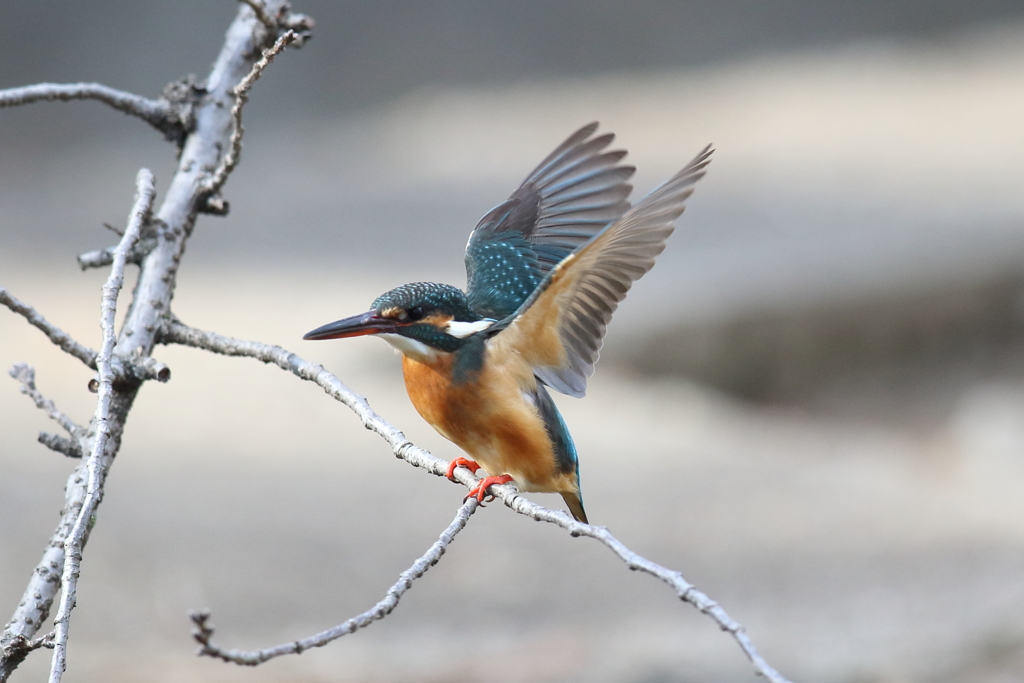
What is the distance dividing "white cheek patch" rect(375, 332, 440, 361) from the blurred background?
7.14ft

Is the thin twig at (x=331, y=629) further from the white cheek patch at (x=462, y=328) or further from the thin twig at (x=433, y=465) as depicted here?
the white cheek patch at (x=462, y=328)

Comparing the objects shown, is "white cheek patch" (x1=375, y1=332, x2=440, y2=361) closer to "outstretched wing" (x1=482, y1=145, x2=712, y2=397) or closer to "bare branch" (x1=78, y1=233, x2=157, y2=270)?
"outstretched wing" (x1=482, y1=145, x2=712, y2=397)

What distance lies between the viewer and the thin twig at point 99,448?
103 centimetres

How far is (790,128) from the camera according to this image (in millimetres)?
9430

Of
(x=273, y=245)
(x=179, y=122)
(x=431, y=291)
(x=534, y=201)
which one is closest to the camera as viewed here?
(x=431, y=291)

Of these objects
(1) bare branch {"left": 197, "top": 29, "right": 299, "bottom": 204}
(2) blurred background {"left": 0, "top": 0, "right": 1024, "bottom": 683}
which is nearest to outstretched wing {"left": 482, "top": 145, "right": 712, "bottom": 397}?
(1) bare branch {"left": 197, "top": 29, "right": 299, "bottom": 204}

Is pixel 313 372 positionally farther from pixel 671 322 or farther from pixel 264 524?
pixel 671 322

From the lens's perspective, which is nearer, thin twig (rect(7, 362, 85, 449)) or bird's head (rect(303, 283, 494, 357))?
thin twig (rect(7, 362, 85, 449))

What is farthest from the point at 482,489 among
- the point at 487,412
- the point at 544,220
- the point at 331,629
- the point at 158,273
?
the point at 544,220

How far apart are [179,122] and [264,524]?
2.93 meters

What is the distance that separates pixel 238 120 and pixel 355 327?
32 centimetres

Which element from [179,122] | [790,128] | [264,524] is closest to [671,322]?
[264,524]

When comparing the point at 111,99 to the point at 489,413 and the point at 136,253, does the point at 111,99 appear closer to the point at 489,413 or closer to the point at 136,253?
the point at 136,253

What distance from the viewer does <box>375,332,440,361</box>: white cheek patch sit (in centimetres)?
156
